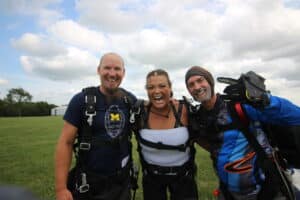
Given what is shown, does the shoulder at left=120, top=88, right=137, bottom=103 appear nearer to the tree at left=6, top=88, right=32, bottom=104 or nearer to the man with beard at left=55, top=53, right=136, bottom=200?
the man with beard at left=55, top=53, right=136, bottom=200

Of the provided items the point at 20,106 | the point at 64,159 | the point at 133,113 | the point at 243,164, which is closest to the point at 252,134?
the point at 243,164

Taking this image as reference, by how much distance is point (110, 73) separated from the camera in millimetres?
3795

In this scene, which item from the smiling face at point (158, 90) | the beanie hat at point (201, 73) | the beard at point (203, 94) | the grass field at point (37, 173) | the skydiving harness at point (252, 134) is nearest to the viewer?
the skydiving harness at point (252, 134)

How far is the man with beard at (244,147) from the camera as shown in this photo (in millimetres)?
2889

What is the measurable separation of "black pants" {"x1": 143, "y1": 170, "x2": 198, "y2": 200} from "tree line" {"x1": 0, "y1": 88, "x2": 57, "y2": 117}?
4286 inches

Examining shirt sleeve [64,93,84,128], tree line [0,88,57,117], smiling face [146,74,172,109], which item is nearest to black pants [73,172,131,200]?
shirt sleeve [64,93,84,128]

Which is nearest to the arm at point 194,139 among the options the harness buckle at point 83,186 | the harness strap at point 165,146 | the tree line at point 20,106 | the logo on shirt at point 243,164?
the harness strap at point 165,146

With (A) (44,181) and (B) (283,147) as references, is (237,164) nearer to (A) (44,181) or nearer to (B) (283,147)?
(B) (283,147)

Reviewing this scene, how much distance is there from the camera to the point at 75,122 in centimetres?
351

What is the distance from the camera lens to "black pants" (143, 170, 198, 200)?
3.97m

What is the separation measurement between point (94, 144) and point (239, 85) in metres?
1.94

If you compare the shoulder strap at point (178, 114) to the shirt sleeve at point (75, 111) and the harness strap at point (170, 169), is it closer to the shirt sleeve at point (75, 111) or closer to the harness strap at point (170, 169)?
the harness strap at point (170, 169)

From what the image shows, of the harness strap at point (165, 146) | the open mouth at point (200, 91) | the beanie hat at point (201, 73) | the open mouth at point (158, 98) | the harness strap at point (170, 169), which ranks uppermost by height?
the beanie hat at point (201, 73)

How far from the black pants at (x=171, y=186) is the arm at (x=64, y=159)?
1.20 metres
